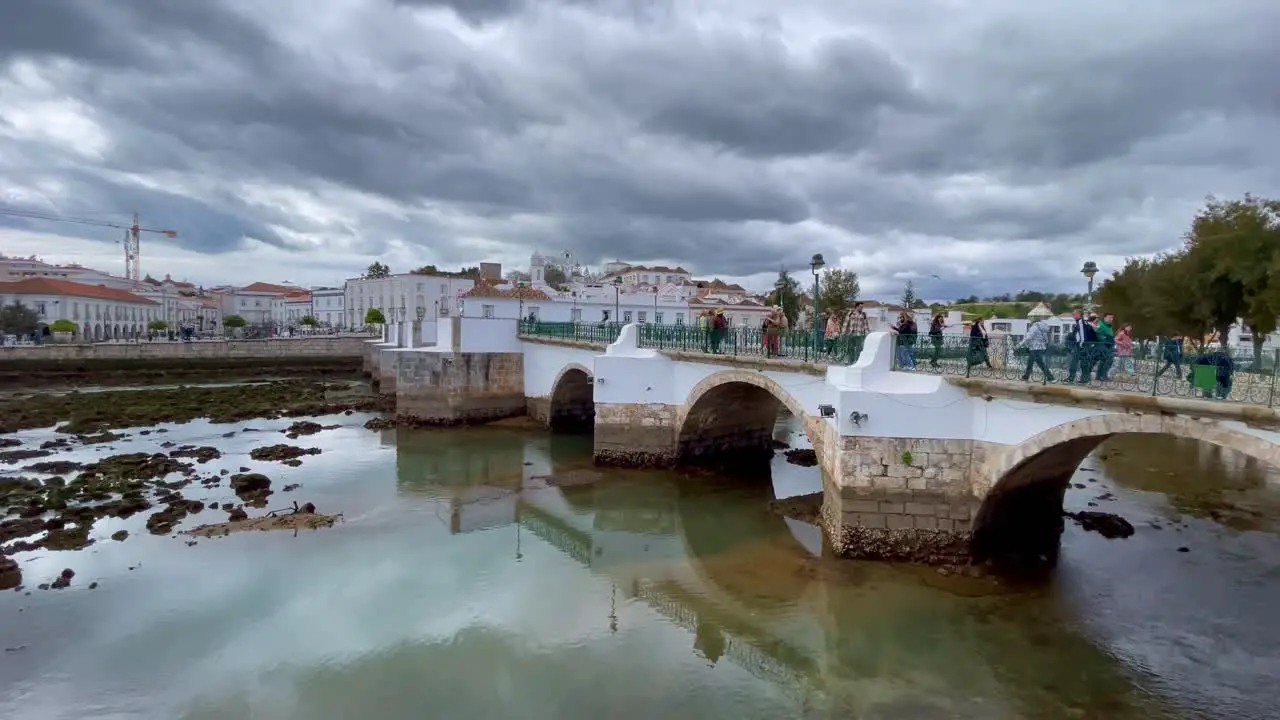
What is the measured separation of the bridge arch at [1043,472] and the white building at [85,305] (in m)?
62.2

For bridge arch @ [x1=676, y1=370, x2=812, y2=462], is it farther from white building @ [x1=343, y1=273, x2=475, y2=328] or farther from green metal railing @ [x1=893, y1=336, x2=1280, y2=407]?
white building @ [x1=343, y1=273, x2=475, y2=328]

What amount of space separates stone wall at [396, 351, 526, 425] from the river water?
8.81m

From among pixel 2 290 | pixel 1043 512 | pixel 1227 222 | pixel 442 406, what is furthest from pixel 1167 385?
pixel 2 290

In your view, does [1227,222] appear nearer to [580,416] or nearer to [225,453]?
[580,416]

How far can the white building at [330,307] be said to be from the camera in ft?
246

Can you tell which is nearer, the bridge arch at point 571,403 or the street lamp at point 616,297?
the bridge arch at point 571,403

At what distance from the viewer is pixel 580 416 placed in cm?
2286

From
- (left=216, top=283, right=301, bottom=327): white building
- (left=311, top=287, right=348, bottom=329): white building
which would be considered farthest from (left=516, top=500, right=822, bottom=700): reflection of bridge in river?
(left=216, top=283, right=301, bottom=327): white building

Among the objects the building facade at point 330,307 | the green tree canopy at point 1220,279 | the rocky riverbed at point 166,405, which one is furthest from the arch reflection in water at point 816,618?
the building facade at point 330,307

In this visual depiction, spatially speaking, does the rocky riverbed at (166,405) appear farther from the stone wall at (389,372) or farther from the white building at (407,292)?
the white building at (407,292)

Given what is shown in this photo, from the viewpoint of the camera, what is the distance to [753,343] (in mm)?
13930

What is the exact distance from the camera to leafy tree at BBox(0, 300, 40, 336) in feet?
154

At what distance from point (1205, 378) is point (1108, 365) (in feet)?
3.57

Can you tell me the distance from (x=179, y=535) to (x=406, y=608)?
18.7ft
